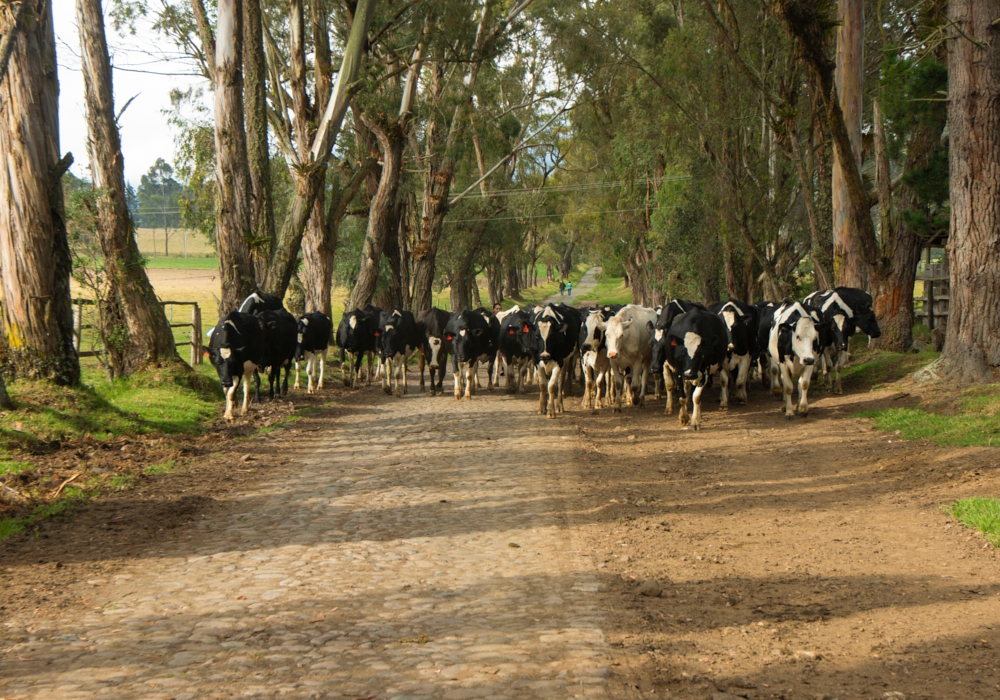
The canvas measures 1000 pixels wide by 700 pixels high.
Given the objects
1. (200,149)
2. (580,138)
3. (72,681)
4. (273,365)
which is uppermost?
(580,138)

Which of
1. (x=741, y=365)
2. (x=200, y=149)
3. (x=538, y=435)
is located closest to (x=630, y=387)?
(x=741, y=365)

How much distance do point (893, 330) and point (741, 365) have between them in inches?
186

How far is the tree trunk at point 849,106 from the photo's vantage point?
2109 cm

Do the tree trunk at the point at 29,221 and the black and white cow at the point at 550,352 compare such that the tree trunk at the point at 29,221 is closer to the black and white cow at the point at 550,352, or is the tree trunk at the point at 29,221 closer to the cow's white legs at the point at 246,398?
the cow's white legs at the point at 246,398

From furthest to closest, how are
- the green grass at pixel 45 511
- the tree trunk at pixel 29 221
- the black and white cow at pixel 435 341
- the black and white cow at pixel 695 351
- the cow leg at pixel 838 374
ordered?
the black and white cow at pixel 435 341 → the cow leg at pixel 838 374 → the black and white cow at pixel 695 351 → the tree trunk at pixel 29 221 → the green grass at pixel 45 511

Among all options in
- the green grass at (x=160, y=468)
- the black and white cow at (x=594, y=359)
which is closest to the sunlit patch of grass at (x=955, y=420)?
the black and white cow at (x=594, y=359)

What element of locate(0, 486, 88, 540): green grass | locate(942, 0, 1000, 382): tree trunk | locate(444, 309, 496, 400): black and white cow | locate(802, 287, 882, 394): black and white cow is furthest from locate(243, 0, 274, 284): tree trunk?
locate(942, 0, 1000, 382): tree trunk

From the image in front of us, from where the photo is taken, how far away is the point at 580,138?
1914 inches

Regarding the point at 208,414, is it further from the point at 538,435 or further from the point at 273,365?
the point at 538,435

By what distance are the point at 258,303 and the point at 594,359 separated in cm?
706

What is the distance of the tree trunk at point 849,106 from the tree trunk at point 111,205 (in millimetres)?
15592

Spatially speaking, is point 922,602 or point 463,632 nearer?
point 463,632

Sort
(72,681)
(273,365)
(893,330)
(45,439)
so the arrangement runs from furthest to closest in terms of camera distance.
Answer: (893,330) < (273,365) < (45,439) < (72,681)

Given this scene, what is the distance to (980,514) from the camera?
7.99m
